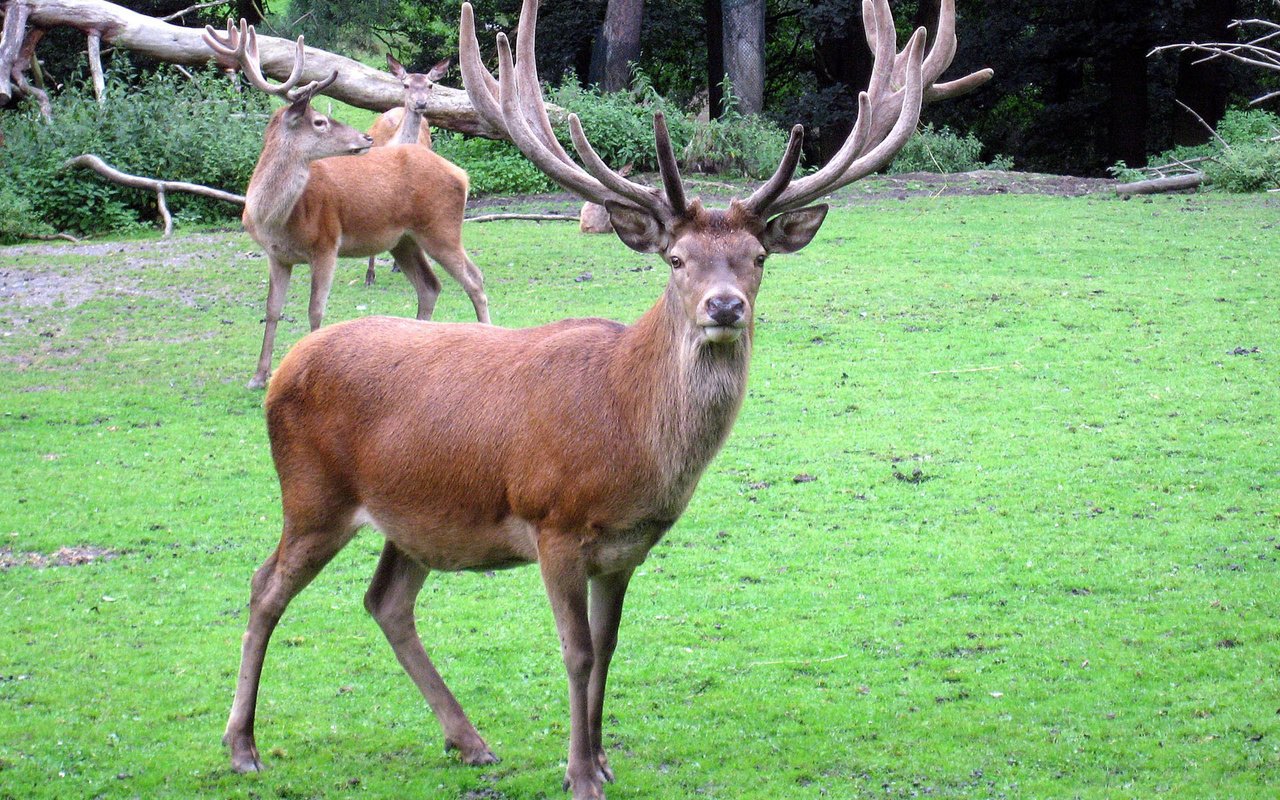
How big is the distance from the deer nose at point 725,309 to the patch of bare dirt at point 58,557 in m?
4.09

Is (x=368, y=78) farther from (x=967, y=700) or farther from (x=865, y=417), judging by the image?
(x=967, y=700)

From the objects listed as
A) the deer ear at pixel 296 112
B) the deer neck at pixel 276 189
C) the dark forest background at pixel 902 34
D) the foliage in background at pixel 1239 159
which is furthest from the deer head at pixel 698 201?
the dark forest background at pixel 902 34

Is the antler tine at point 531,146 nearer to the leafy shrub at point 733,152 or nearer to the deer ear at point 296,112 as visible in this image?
the deer ear at point 296,112

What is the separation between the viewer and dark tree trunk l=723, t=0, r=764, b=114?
902 inches

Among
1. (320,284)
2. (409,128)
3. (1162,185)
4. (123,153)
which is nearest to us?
(320,284)

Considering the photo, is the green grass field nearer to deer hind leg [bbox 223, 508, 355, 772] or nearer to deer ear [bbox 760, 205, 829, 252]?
deer hind leg [bbox 223, 508, 355, 772]

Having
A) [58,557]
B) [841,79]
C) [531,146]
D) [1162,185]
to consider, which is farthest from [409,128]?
[841,79]

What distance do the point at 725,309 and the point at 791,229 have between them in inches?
26.5

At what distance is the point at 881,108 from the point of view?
18.2 feet

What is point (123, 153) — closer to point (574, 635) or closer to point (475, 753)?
point (475, 753)

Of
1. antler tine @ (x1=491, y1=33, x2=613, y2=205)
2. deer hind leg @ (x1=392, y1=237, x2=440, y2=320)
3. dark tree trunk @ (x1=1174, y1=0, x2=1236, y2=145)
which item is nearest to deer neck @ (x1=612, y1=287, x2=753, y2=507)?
antler tine @ (x1=491, y1=33, x2=613, y2=205)

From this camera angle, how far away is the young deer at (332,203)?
1118cm

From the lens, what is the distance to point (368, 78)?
19922 millimetres

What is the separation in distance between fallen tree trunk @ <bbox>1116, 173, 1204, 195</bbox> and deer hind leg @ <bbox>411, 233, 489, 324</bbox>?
409 inches
